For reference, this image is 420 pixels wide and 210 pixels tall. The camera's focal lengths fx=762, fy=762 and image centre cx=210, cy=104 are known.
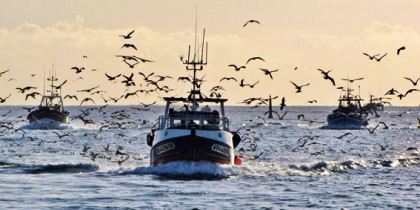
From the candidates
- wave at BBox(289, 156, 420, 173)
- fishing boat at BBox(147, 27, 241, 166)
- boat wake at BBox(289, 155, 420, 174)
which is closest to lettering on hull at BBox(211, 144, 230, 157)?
fishing boat at BBox(147, 27, 241, 166)

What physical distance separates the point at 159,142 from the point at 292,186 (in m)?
7.80

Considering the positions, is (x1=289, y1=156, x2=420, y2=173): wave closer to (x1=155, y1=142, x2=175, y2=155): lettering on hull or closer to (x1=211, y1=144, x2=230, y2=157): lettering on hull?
(x1=211, y1=144, x2=230, y2=157): lettering on hull

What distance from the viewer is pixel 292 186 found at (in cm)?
3631

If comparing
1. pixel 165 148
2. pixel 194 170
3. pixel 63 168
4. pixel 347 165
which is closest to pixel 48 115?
pixel 63 168

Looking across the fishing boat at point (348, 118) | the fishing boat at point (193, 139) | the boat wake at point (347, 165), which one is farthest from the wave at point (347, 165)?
the fishing boat at point (348, 118)

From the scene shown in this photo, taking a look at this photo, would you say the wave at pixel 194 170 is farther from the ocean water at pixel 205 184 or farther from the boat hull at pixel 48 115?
the boat hull at pixel 48 115

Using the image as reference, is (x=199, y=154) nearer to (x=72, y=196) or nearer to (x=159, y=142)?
(x=159, y=142)

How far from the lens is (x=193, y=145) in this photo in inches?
1526

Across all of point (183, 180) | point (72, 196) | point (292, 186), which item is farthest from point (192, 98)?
point (72, 196)

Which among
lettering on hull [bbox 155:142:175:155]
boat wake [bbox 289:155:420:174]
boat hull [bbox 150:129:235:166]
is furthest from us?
boat wake [bbox 289:155:420:174]

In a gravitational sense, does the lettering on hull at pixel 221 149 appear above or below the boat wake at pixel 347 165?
above

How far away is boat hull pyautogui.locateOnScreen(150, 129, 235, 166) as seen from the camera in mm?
38781

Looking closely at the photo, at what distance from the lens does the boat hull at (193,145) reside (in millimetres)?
38781

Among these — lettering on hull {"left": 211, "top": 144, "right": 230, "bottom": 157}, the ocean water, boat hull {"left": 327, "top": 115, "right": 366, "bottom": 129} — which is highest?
boat hull {"left": 327, "top": 115, "right": 366, "bottom": 129}
